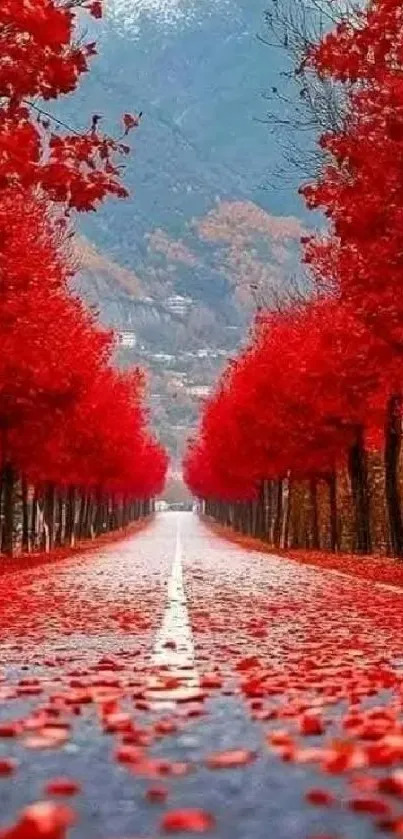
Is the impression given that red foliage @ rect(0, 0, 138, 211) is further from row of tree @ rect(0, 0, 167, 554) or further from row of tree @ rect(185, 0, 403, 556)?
row of tree @ rect(185, 0, 403, 556)

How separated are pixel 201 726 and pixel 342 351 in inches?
1164

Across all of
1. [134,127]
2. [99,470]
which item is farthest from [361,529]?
[134,127]

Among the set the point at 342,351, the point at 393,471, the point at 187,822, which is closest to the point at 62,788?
the point at 187,822

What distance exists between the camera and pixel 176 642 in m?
13.1

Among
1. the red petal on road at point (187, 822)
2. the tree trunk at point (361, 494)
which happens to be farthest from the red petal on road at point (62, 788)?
the tree trunk at point (361, 494)

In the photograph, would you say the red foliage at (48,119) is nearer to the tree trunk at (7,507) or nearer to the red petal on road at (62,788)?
the red petal on road at (62,788)

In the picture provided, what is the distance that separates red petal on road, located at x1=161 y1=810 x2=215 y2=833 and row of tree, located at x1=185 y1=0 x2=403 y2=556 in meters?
15.8

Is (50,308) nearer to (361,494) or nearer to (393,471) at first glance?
(393,471)

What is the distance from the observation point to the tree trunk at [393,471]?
3625 centimetres

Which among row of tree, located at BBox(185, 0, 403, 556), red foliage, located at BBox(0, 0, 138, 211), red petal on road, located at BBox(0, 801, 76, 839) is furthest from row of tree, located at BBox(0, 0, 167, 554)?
red petal on road, located at BBox(0, 801, 76, 839)

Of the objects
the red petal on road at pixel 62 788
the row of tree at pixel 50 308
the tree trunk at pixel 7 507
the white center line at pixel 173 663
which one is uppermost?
the row of tree at pixel 50 308

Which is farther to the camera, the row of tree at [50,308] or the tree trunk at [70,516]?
the tree trunk at [70,516]

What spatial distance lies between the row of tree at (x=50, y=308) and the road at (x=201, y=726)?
529cm

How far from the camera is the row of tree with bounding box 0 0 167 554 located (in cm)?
1594
